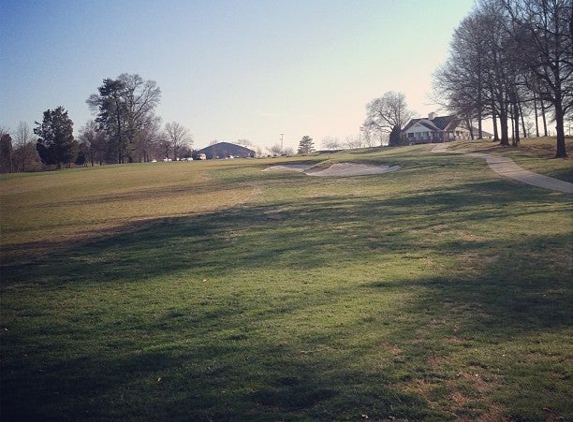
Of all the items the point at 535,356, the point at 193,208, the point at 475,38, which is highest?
the point at 475,38

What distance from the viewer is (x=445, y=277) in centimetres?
866

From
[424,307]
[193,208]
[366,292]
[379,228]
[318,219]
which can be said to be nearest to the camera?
[424,307]

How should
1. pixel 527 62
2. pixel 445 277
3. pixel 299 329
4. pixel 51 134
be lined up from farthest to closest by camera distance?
pixel 51 134
pixel 527 62
pixel 445 277
pixel 299 329

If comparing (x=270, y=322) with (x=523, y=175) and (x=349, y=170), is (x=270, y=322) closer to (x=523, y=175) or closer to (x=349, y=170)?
(x=523, y=175)

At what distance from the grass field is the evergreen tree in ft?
99.5

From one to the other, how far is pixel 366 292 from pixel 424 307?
3.67 ft

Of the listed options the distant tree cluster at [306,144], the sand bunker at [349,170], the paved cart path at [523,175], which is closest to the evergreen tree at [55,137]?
the sand bunker at [349,170]

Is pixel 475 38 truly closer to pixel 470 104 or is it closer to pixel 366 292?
pixel 470 104

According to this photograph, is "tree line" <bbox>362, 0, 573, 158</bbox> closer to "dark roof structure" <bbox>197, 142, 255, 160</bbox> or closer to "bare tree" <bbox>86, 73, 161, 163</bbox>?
"bare tree" <bbox>86, 73, 161, 163</bbox>

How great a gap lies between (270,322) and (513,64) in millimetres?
33758

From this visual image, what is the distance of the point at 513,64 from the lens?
3244 cm

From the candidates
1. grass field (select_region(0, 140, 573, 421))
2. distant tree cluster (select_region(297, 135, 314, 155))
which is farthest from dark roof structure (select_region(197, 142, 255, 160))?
grass field (select_region(0, 140, 573, 421))

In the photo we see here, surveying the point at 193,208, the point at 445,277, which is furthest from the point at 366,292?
the point at 193,208

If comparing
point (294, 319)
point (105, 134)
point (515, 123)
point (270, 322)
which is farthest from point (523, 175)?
point (105, 134)
